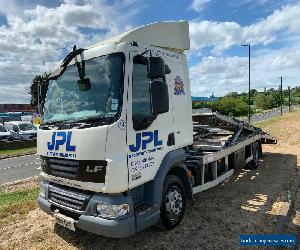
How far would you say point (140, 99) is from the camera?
4715mm

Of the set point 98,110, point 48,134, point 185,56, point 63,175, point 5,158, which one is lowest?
point 5,158

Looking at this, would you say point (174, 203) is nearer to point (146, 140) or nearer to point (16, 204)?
point (146, 140)

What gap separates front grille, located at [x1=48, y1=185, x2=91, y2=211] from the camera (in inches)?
177

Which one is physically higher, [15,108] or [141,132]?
[15,108]

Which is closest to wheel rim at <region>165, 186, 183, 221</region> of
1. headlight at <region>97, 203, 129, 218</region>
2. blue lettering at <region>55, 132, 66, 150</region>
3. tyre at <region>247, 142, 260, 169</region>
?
headlight at <region>97, 203, 129, 218</region>

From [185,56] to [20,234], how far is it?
14.0 ft

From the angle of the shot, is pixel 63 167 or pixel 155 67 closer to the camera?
pixel 155 67

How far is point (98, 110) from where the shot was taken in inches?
177

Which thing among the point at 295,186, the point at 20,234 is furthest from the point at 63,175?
the point at 295,186

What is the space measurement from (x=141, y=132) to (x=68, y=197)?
1391mm

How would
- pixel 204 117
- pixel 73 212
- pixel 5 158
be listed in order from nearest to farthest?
pixel 73 212 < pixel 204 117 < pixel 5 158

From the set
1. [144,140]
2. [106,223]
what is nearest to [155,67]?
[144,140]

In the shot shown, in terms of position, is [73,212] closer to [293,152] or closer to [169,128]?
[169,128]

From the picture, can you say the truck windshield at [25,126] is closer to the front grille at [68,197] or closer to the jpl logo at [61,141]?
the front grille at [68,197]
